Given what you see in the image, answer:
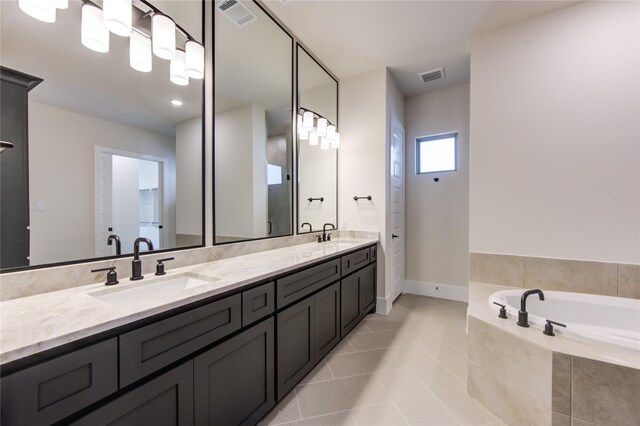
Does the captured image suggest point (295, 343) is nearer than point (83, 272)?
No

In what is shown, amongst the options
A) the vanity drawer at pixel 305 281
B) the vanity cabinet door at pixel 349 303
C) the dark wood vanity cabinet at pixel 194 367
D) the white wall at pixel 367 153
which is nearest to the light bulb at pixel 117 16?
the dark wood vanity cabinet at pixel 194 367

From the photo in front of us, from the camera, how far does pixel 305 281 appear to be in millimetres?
1786

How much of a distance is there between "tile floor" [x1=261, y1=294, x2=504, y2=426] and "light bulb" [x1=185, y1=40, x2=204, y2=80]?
2227mm

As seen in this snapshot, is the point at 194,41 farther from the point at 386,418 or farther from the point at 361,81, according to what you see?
the point at 386,418

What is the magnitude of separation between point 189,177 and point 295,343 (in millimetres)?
1341

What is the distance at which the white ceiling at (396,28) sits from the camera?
7.19 feet

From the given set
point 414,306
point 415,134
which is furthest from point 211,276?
point 415,134

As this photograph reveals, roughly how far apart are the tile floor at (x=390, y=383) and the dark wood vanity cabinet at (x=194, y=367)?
0.15 metres

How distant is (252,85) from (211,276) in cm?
172

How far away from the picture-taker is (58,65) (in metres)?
1.18

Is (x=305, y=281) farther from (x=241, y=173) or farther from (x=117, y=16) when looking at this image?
(x=117, y=16)

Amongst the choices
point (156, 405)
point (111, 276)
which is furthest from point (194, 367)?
point (111, 276)

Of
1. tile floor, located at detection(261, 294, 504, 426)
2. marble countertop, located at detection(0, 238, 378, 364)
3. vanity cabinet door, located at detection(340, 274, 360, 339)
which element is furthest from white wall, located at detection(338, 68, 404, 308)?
marble countertop, located at detection(0, 238, 378, 364)

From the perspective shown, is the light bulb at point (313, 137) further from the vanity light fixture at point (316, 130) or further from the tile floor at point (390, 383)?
the tile floor at point (390, 383)
